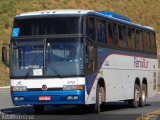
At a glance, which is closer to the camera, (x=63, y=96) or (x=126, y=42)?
(x=63, y=96)

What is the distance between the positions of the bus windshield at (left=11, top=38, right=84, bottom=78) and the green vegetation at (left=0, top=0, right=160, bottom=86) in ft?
104

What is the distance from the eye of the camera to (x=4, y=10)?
205 feet

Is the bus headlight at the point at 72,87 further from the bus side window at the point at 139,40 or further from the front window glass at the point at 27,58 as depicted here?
the bus side window at the point at 139,40

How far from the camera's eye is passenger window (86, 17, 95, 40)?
64.4 ft

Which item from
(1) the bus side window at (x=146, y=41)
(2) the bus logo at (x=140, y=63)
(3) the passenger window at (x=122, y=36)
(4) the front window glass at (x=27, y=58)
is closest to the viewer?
(4) the front window glass at (x=27, y=58)

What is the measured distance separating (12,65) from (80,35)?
238cm

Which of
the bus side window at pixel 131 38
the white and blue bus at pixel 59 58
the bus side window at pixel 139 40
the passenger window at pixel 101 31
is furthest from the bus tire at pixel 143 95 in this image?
the passenger window at pixel 101 31

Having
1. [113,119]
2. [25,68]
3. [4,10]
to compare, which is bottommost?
[113,119]

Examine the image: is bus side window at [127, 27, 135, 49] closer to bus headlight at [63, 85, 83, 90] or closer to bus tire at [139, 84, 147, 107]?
bus tire at [139, 84, 147, 107]

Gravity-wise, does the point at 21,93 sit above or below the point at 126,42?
below

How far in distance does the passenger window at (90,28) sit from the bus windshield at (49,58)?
0.60m

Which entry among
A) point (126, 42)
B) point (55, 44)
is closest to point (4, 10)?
point (126, 42)

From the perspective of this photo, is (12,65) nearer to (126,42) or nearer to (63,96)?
(63,96)

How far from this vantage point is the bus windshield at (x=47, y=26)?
766 inches
